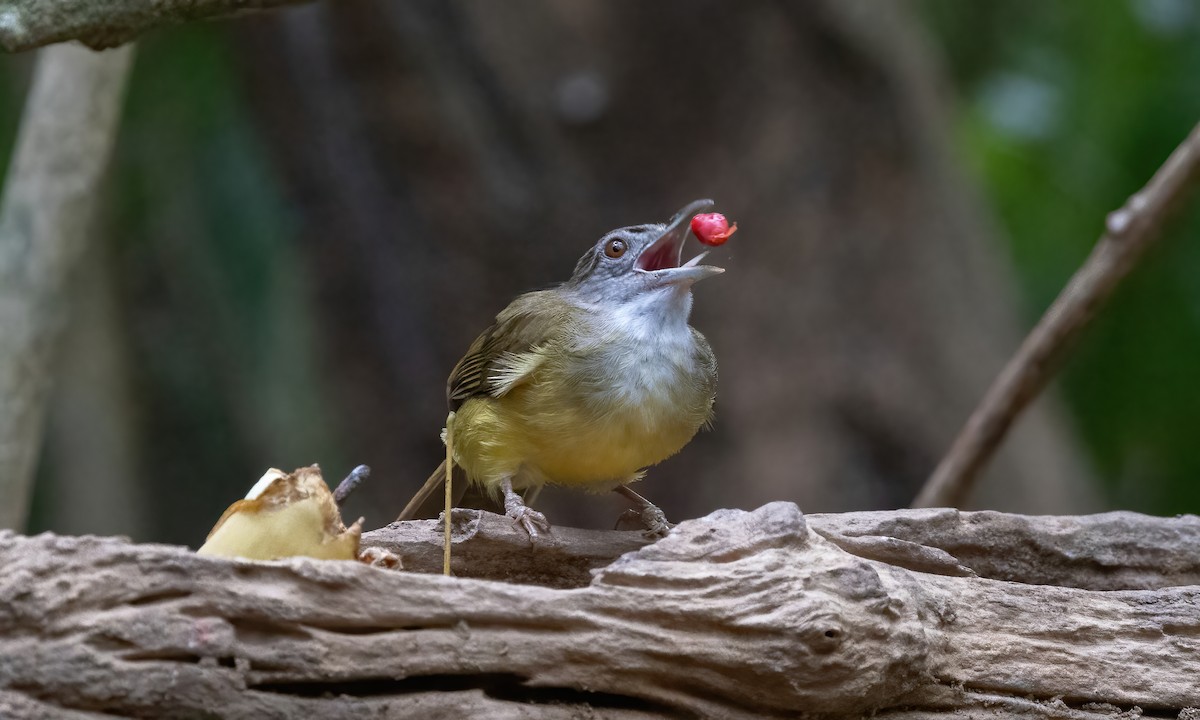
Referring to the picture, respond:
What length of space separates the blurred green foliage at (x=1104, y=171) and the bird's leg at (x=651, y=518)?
4.90 metres

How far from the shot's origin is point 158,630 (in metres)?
2.59

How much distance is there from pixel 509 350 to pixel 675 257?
73 cm

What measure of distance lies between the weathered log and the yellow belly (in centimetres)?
31

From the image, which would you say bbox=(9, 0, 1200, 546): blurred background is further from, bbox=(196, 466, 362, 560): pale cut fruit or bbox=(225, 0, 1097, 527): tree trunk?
bbox=(196, 466, 362, 560): pale cut fruit

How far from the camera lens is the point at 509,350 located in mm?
4242

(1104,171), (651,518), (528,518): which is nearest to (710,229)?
(651,518)

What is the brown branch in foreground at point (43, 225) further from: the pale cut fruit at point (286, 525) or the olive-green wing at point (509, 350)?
the pale cut fruit at point (286, 525)

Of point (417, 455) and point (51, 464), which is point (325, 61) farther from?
point (51, 464)

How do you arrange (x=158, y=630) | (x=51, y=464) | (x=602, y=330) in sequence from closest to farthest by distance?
1. (x=158, y=630)
2. (x=602, y=330)
3. (x=51, y=464)

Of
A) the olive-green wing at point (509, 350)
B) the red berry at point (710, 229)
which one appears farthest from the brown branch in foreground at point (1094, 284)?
the olive-green wing at point (509, 350)

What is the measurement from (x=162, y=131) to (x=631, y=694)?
24.1ft

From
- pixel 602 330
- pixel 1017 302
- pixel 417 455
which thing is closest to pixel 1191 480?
pixel 1017 302

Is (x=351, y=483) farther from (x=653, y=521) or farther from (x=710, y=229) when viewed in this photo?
(x=710, y=229)

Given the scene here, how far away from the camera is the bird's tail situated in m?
4.55
